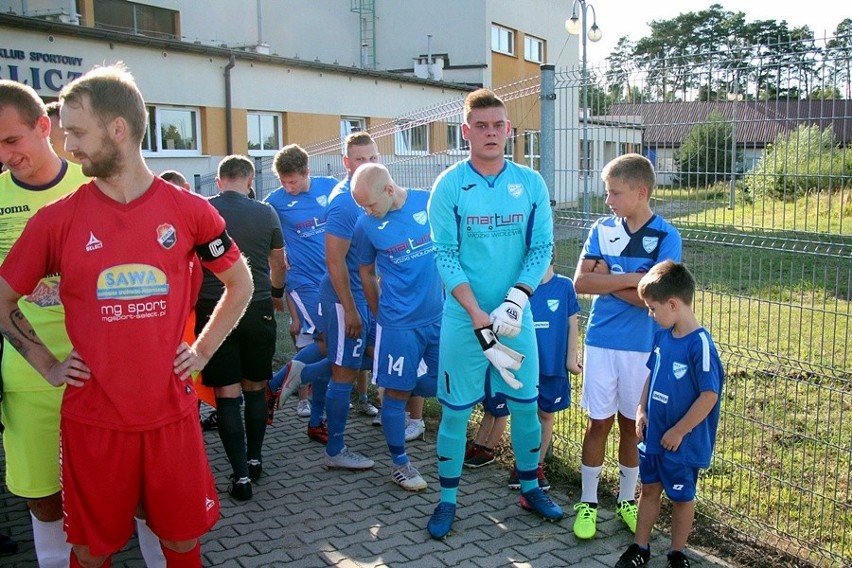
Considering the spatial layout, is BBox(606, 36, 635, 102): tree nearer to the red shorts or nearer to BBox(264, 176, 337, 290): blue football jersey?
BBox(264, 176, 337, 290): blue football jersey

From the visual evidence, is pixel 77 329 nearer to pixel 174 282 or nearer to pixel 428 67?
pixel 174 282

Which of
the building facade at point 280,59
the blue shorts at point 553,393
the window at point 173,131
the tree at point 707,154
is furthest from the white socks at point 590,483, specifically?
the window at point 173,131

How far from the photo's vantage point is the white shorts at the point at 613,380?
4.33 m

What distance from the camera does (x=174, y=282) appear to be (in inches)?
113

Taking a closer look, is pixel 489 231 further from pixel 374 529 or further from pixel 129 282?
pixel 129 282

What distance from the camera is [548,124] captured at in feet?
17.9

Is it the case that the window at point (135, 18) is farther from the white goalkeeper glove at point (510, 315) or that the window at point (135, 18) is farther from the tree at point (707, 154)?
the white goalkeeper glove at point (510, 315)

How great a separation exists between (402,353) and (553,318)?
1028mm

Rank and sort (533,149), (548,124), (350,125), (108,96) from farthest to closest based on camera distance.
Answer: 1. (350,125)
2. (533,149)
3. (548,124)
4. (108,96)

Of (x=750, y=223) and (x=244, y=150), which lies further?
(x=244, y=150)

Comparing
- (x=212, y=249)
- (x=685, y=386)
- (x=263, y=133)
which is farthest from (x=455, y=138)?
(x=263, y=133)

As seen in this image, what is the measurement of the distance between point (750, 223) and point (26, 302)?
12.1 feet

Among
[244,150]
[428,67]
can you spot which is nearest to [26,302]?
[244,150]

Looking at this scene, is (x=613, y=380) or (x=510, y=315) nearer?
(x=510, y=315)
